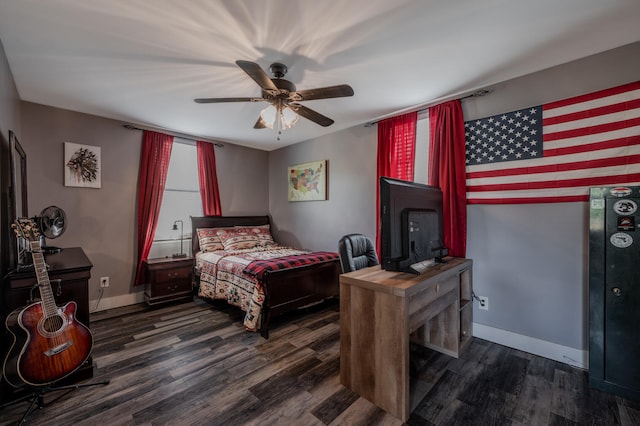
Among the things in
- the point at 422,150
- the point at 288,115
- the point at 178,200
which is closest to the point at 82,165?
the point at 178,200

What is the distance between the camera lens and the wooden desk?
1624mm

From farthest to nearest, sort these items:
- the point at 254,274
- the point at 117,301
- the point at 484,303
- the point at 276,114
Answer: the point at 117,301 < the point at 254,274 < the point at 484,303 < the point at 276,114

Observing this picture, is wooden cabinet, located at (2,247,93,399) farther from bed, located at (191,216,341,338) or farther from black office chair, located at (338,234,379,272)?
black office chair, located at (338,234,379,272)

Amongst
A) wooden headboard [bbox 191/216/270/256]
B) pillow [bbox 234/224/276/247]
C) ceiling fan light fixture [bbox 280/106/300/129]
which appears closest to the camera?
ceiling fan light fixture [bbox 280/106/300/129]

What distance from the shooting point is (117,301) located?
3.54 meters

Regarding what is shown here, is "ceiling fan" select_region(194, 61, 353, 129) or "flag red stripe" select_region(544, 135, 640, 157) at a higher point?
"ceiling fan" select_region(194, 61, 353, 129)

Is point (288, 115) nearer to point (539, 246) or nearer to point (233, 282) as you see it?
point (233, 282)

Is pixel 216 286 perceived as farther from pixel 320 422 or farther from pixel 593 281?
pixel 593 281

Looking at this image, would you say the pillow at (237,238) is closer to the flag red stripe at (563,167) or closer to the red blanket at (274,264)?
the red blanket at (274,264)

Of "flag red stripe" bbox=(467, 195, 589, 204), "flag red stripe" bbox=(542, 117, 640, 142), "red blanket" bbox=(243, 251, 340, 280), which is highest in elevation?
"flag red stripe" bbox=(542, 117, 640, 142)

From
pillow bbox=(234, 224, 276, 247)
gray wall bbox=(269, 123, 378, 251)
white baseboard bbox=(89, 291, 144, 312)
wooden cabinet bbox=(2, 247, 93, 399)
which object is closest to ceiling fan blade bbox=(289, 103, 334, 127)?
gray wall bbox=(269, 123, 378, 251)

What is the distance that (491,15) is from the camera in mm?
1701

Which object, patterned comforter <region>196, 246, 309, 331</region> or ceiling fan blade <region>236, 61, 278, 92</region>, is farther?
patterned comforter <region>196, 246, 309, 331</region>

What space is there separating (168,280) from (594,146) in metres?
4.62
